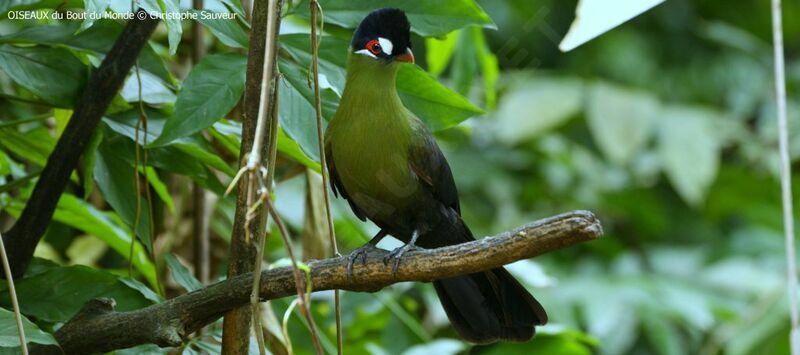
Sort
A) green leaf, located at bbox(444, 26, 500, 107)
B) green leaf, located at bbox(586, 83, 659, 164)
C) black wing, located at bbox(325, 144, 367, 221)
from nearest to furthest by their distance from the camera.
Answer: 1. black wing, located at bbox(325, 144, 367, 221)
2. green leaf, located at bbox(444, 26, 500, 107)
3. green leaf, located at bbox(586, 83, 659, 164)

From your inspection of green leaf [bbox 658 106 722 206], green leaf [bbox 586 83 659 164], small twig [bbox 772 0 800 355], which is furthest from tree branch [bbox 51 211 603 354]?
green leaf [bbox 658 106 722 206]

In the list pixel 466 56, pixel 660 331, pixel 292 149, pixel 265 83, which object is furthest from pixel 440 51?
pixel 660 331

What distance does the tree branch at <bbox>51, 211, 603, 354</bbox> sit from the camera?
1333 mm

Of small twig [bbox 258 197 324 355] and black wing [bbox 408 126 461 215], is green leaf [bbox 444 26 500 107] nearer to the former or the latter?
black wing [bbox 408 126 461 215]

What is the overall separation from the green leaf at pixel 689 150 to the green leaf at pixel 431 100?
2.81 m

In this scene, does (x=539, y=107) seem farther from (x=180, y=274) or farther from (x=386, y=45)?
(x=180, y=274)

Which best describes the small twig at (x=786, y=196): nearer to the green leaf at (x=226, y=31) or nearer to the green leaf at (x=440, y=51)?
the green leaf at (x=226, y=31)

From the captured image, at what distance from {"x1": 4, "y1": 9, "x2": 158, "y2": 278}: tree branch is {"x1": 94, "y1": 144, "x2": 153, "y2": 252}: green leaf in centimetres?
12

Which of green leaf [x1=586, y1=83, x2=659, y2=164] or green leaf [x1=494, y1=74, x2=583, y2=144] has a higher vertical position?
green leaf [x1=494, y1=74, x2=583, y2=144]

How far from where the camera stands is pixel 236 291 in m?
1.48

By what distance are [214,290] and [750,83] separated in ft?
15.5

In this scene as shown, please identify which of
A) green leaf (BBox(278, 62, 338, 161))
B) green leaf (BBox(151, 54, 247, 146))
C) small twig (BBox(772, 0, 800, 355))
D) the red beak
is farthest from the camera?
the red beak

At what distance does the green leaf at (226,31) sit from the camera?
1697 millimetres

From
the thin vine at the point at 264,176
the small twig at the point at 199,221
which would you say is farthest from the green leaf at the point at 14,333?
the small twig at the point at 199,221
